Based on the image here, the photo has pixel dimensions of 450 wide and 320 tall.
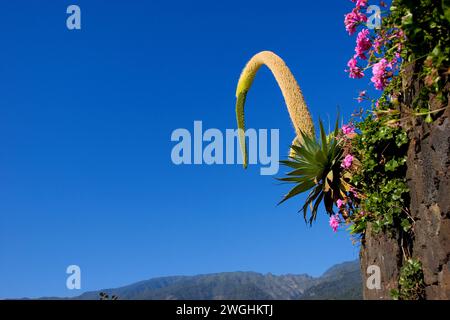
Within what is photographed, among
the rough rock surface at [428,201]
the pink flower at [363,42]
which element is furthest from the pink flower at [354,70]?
the rough rock surface at [428,201]

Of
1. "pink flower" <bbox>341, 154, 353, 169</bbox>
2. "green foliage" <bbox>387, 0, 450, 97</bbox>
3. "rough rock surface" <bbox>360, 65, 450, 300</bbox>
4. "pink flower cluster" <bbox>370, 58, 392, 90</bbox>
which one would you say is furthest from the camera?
"pink flower" <bbox>341, 154, 353, 169</bbox>

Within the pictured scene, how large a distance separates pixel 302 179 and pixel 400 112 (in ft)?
11.9

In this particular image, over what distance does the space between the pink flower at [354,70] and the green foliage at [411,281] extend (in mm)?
3620

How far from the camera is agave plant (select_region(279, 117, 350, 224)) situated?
34.7ft

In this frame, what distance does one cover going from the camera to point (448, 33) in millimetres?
5781

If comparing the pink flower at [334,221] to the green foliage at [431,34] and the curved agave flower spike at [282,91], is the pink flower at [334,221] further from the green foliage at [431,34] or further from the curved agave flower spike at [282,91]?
the green foliage at [431,34]

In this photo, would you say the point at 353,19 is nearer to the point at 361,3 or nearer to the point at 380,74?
the point at 361,3

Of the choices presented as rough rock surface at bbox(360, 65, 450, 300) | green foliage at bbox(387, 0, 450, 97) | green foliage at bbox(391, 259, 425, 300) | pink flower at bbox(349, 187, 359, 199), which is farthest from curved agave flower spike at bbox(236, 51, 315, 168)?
green foliage at bbox(387, 0, 450, 97)

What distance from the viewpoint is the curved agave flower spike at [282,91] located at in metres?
11.7

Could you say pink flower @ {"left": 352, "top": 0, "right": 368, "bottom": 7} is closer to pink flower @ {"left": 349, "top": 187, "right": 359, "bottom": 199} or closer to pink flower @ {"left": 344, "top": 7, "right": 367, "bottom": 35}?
pink flower @ {"left": 344, "top": 7, "right": 367, "bottom": 35}

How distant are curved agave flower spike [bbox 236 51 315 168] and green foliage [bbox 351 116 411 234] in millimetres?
2436

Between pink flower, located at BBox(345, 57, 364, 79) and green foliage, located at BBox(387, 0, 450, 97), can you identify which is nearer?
green foliage, located at BBox(387, 0, 450, 97)
